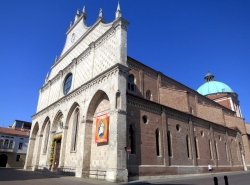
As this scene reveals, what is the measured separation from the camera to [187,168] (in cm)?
1817

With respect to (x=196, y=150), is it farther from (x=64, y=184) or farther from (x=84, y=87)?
(x=64, y=184)

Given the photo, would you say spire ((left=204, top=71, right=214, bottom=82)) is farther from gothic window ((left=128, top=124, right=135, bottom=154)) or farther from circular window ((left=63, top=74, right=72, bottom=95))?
gothic window ((left=128, top=124, right=135, bottom=154))

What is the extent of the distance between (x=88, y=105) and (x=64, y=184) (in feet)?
25.0

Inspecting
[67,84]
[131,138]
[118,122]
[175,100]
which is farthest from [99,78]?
[175,100]

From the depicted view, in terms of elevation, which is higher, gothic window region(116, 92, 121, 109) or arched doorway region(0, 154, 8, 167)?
gothic window region(116, 92, 121, 109)

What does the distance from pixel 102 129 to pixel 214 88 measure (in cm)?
3612

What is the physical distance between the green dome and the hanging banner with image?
34800 mm

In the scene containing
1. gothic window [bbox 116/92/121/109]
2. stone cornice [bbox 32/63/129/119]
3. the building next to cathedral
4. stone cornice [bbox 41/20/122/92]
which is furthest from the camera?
stone cornice [bbox 41/20/122/92]

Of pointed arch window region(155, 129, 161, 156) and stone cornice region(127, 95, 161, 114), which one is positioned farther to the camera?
pointed arch window region(155, 129, 161, 156)

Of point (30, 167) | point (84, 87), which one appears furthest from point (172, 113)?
point (30, 167)

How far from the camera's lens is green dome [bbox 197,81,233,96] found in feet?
138

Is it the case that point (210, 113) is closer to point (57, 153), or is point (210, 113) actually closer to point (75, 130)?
point (75, 130)

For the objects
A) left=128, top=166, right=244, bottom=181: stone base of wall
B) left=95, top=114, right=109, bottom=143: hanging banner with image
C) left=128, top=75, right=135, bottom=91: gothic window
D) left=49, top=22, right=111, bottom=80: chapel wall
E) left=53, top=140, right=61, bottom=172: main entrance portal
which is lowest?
left=128, top=166, right=244, bottom=181: stone base of wall

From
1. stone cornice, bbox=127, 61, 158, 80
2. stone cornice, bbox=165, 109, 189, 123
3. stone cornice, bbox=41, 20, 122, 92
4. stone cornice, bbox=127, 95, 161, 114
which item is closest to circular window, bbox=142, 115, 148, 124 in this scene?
stone cornice, bbox=127, 95, 161, 114
